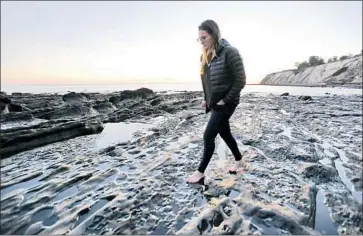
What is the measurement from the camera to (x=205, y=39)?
3482mm

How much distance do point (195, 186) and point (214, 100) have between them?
3.87 feet

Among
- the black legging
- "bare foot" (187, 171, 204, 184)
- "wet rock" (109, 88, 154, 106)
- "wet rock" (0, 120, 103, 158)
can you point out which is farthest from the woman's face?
"wet rock" (109, 88, 154, 106)

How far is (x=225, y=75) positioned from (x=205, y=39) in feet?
1.66

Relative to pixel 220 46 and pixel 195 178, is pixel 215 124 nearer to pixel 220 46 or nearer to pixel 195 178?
pixel 195 178

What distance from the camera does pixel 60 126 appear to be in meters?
7.43

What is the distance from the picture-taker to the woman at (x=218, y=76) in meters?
3.44

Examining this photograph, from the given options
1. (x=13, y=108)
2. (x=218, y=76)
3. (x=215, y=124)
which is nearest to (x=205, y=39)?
(x=218, y=76)

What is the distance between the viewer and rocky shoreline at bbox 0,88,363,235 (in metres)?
2.88

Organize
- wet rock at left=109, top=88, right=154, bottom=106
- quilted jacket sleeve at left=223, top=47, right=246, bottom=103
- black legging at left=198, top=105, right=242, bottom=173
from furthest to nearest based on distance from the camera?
wet rock at left=109, top=88, right=154, bottom=106 < black legging at left=198, top=105, right=242, bottom=173 < quilted jacket sleeve at left=223, top=47, right=246, bottom=103

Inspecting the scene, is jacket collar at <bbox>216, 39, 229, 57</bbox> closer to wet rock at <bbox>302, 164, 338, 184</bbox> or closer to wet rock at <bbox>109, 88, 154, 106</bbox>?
wet rock at <bbox>302, 164, 338, 184</bbox>

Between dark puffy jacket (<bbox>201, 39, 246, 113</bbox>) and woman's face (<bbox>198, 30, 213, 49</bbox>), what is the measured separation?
0.12 meters

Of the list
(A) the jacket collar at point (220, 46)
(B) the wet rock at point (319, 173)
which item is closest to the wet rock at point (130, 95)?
(B) the wet rock at point (319, 173)

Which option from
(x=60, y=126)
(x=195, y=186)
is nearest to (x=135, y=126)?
(x=60, y=126)

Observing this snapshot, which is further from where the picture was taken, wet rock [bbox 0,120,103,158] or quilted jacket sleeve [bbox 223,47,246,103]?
wet rock [bbox 0,120,103,158]
